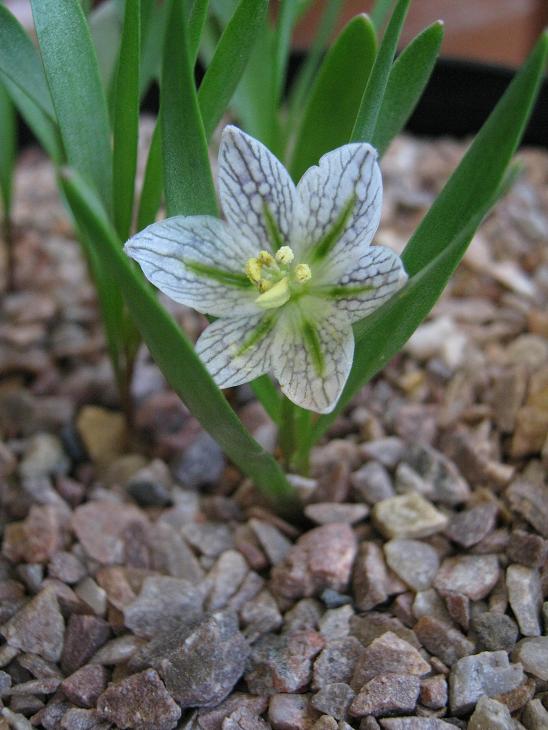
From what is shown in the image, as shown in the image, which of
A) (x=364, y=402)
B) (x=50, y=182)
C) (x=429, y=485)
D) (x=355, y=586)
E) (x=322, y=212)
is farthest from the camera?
(x=50, y=182)

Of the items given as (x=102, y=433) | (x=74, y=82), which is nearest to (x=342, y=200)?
(x=74, y=82)

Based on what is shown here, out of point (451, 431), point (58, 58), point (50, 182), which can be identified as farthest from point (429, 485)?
point (50, 182)

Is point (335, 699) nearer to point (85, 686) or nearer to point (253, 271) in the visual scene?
point (85, 686)

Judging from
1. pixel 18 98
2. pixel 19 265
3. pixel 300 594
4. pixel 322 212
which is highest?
pixel 18 98

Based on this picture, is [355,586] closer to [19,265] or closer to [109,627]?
[109,627]

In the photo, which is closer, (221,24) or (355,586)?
(355,586)

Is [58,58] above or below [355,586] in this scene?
above

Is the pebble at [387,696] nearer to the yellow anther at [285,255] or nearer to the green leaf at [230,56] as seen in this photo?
the yellow anther at [285,255]
